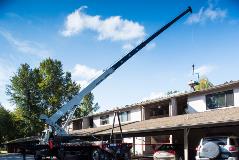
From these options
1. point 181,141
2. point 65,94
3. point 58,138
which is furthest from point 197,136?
point 65,94

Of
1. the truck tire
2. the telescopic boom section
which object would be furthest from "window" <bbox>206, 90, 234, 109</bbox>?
the truck tire

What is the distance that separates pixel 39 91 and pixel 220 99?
48908 mm

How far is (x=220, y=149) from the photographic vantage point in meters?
→ 16.7

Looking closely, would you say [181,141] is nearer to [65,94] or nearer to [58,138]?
[58,138]

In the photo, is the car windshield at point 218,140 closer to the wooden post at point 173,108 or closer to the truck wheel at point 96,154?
the truck wheel at point 96,154

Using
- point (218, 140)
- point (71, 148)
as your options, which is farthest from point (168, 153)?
point (71, 148)

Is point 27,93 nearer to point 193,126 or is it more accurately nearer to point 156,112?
point 156,112

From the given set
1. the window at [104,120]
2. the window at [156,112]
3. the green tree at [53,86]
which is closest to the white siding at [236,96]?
the window at [156,112]

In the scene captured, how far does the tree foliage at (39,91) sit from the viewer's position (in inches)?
2591

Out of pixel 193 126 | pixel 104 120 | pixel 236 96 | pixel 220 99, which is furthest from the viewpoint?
pixel 104 120

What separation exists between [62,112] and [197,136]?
453 inches

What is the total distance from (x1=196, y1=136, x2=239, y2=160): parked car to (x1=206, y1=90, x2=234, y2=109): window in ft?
22.8

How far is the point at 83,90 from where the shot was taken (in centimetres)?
2573

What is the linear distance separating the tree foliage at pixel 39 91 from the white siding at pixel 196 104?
4178 centimetres
